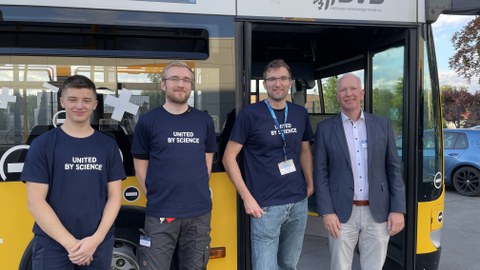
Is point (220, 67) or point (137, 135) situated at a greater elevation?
point (220, 67)

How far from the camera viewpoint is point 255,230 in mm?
2533

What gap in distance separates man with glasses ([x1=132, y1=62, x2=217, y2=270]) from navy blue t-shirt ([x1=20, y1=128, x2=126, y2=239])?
11.1 inches

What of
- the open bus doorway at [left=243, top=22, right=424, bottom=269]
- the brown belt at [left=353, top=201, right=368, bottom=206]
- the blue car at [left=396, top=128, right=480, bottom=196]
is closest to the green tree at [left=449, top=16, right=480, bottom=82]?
the blue car at [left=396, top=128, right=480, bottom=196]

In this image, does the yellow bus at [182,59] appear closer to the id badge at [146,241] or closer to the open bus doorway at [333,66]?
the open bus doorway at [333,66]

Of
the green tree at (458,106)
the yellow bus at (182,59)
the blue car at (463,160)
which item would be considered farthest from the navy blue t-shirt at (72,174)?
the green tree at (458,106)

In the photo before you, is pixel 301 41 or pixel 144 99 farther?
pixel 301 41

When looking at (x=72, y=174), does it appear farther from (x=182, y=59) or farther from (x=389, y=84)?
(x=389, y=84)

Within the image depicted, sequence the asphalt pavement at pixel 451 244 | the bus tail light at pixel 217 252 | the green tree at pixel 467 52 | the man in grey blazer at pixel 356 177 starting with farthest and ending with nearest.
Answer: the green tree at pixel 467 52 → the asphalt pavement at pixel 451 244 → the bus tail light at pixel 217 252 → the man in grey blazer at pixel 356 177

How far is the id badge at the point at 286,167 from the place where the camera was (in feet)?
8.13

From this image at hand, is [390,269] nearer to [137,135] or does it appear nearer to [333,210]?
[333,210]

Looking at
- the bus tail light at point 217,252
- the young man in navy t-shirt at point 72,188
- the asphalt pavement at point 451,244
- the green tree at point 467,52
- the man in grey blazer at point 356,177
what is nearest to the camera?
the young man in navy t-shirt at point 72,188

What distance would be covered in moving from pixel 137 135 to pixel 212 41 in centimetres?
84

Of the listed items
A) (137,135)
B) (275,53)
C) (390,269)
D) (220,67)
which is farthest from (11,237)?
(275,53)

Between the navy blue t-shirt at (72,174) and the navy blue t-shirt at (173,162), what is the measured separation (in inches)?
10.7
